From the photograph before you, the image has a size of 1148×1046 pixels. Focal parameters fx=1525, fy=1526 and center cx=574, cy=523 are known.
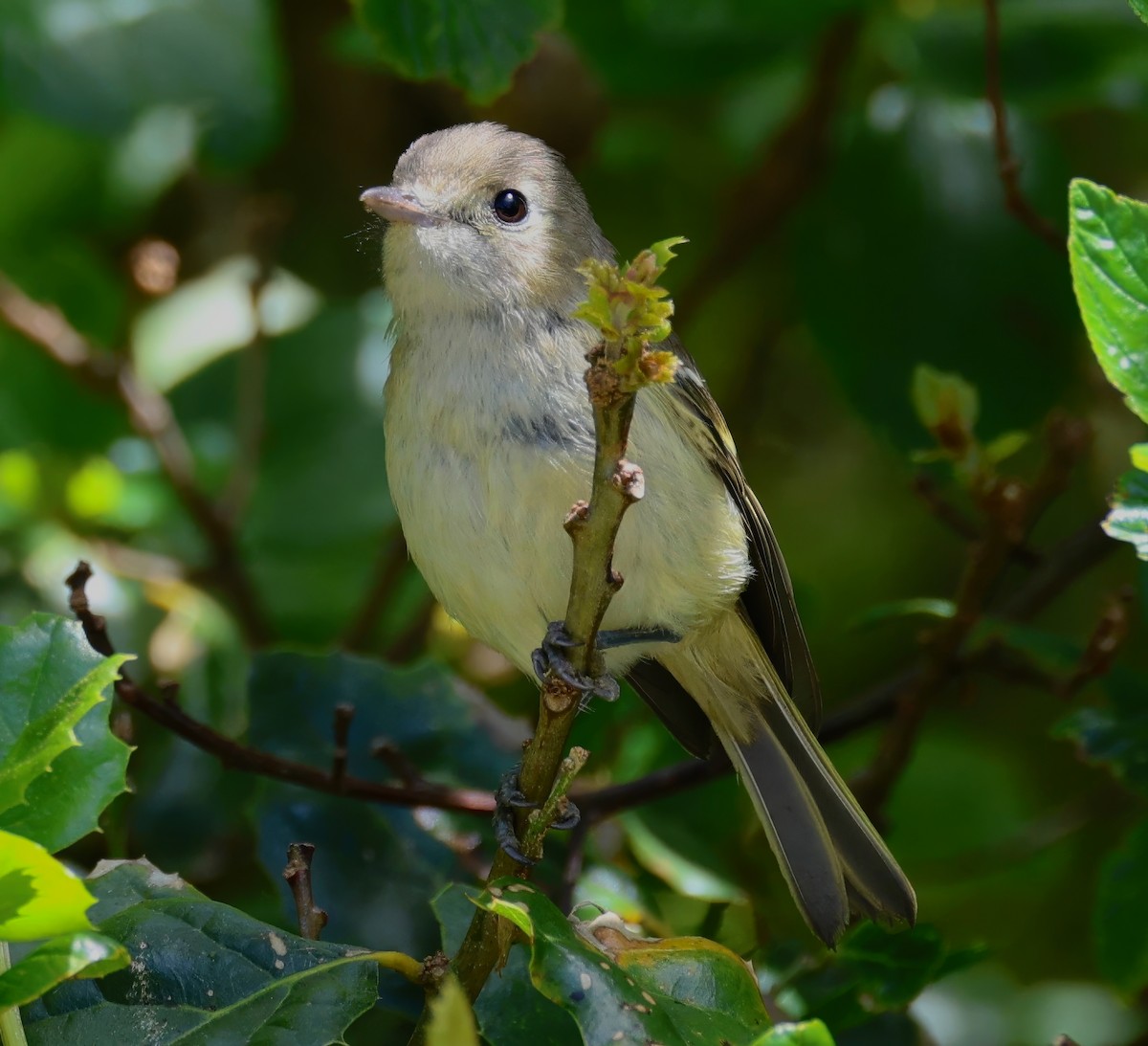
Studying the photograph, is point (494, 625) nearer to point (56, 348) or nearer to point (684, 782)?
point (684, 782)

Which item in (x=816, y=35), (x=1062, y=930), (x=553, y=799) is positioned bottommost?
(x=1062, y=930)

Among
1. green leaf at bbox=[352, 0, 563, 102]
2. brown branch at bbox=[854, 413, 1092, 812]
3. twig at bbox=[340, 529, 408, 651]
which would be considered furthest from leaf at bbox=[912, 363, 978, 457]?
twig at bbox=[340, 529, 408, 651]

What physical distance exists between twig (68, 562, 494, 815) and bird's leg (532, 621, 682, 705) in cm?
31

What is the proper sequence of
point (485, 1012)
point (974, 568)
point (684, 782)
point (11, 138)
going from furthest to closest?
point (11, 138) < point (684, 782) < point (974, 568) < point (485, 1012)

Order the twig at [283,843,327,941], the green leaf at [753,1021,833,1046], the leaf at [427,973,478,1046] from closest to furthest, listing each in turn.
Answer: the leaf at [427,973,478,1046] < the green leaf at [753,1021,833,1046] < the twig at [283,843,327,941]

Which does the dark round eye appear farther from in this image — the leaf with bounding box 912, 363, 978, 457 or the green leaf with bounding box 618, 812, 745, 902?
the green leaf with bounding box 618, 812, 745, 902

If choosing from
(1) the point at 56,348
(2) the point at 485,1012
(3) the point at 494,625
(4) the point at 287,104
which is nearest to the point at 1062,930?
(3) the point at 494,625

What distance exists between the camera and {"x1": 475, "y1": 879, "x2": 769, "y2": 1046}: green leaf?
180 centimetres

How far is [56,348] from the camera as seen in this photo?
3.60 m

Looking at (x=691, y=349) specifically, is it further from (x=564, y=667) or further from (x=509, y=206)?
(x=564, y=667)

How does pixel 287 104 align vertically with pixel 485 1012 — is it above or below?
above

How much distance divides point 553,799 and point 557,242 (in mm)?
1244

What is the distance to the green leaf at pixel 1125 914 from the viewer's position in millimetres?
2688

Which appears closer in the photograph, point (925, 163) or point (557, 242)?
point (557, 242)
